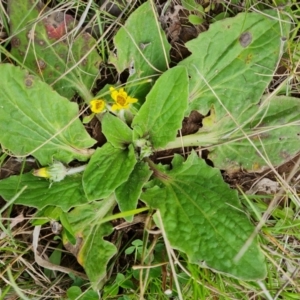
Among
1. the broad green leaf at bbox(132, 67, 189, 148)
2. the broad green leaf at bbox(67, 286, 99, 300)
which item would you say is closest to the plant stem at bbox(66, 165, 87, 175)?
the broad green leaf at bbox(132, 67, 189, 148)

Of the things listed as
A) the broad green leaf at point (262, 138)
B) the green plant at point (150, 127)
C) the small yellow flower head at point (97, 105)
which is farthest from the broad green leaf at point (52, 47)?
the broad green leaf at point (262, 138)

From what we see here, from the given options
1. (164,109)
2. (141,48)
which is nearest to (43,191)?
(164,109)

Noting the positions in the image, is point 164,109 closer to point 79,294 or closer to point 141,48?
point 141,48

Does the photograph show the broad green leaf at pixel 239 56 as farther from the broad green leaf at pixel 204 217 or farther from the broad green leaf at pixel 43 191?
the broad green leaf at pixel 43 191

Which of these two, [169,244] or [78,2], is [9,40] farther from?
[169,244]

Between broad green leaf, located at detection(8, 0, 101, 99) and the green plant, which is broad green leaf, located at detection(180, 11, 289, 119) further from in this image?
broad green leaf, located at detection(8, 0, 101, 99)

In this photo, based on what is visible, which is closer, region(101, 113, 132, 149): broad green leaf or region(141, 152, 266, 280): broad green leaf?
region(141, 152, 266, 280): broad green leaf

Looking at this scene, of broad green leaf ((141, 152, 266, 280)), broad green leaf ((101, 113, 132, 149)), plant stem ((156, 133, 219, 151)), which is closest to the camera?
broad green leaf ((141, 152, 266, 280))
